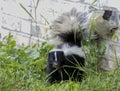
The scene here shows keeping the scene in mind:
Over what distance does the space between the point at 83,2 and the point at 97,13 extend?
0.58 m

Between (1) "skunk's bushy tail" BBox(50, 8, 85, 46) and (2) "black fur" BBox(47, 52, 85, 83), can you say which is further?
(1) "skunk's bushy tail" BBox(50, 8, 85, 46)

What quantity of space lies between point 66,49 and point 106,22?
22.4 inches

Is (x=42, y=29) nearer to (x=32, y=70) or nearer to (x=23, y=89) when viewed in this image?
(x=32, y=70)

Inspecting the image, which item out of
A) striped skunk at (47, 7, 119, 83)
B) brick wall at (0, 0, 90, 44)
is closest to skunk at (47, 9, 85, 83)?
striped skunk at (47, 7, 119, 83)

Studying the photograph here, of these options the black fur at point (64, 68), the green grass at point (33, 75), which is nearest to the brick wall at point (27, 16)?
the green grass at point (33, 75)

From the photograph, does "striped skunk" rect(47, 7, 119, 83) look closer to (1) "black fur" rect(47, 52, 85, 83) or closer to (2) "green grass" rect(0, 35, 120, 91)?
(1) "black fur" rect(47, 52, 85, 83)

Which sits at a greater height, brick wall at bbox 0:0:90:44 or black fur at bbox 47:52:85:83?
brick wall at bbox 0:0:90:44

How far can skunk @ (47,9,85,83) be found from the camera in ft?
19.6

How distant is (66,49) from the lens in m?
6.12

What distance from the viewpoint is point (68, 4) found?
6805 mm

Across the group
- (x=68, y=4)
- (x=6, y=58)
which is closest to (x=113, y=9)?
(x=68, y=4)

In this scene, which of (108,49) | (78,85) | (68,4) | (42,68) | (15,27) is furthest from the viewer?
(15,27)

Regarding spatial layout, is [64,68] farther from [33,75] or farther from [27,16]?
[27,16]

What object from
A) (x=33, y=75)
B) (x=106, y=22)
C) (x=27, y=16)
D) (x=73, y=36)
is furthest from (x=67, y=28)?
(x=27, y=16)
